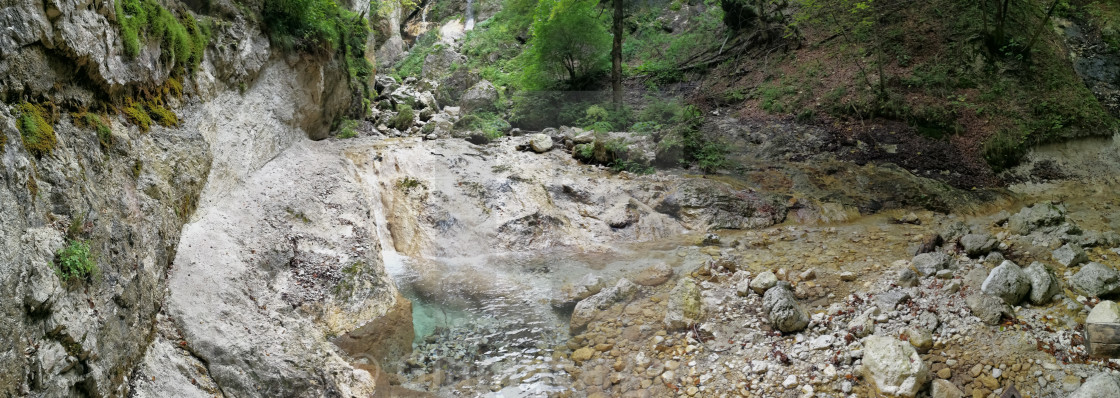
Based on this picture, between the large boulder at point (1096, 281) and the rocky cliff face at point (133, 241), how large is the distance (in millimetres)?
6847

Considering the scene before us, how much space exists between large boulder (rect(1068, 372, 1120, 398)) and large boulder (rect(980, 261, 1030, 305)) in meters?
1.29

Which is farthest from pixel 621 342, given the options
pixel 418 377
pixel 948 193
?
pixel 948 193

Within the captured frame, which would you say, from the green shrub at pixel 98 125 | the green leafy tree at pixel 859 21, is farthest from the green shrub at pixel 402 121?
the green leafy tree at pixel 859 21

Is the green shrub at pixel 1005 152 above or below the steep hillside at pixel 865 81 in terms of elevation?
below

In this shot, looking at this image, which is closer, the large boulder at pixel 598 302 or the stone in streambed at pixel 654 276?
the large boulder at pixel 598 302

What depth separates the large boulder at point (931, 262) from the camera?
227 inches

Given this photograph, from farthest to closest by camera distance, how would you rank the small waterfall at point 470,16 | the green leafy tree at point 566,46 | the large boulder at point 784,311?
the small waterfall at point 470,16, the green leafy tree at point 566,46, the large boulder at point 784,311

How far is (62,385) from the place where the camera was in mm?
2955

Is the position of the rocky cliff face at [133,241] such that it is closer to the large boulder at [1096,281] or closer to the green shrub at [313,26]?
the green shrub at [313,26]

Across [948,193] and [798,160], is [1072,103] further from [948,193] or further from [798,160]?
[798,160]

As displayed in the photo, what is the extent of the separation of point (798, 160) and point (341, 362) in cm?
985

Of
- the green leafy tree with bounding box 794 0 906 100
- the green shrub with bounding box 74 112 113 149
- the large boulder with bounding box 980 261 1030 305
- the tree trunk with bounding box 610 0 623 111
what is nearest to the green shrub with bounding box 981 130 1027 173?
the green leafy tree with bounding box 794 0 906 100

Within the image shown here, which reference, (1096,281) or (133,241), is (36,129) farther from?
(1096,281)

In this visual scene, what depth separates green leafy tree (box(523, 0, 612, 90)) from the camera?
543 inches
